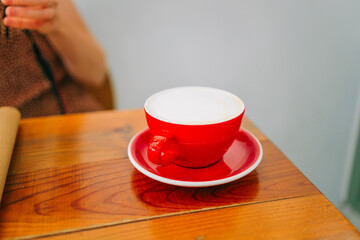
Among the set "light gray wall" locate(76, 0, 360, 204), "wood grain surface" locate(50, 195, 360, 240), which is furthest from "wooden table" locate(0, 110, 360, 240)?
"light gray wall" locate(76, 0, 360, 204)

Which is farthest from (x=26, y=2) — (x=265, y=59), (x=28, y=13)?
(x=265, y=59)

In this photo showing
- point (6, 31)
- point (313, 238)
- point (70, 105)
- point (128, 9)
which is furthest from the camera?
point (128, 9)

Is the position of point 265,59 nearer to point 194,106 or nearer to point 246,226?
point 194,106

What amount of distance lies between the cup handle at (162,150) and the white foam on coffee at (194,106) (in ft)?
0.08

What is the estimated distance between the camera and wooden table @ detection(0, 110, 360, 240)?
1.09ft

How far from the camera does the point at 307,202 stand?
1.23 feet

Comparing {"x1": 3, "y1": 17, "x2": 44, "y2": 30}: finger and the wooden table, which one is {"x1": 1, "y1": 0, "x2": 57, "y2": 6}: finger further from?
the wooden table

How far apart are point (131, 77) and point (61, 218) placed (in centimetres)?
107

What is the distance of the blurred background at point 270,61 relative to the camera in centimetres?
85

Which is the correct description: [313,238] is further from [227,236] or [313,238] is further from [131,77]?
[131,77]

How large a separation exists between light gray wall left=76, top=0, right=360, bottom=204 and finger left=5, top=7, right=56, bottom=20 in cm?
63

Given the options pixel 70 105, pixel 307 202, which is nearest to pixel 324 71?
pixel 307 202

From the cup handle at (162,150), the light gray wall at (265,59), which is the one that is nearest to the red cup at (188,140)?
the cup handle at (162,150)

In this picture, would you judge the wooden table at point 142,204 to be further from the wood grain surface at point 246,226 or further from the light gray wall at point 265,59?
the light gray wall at point 265,59
